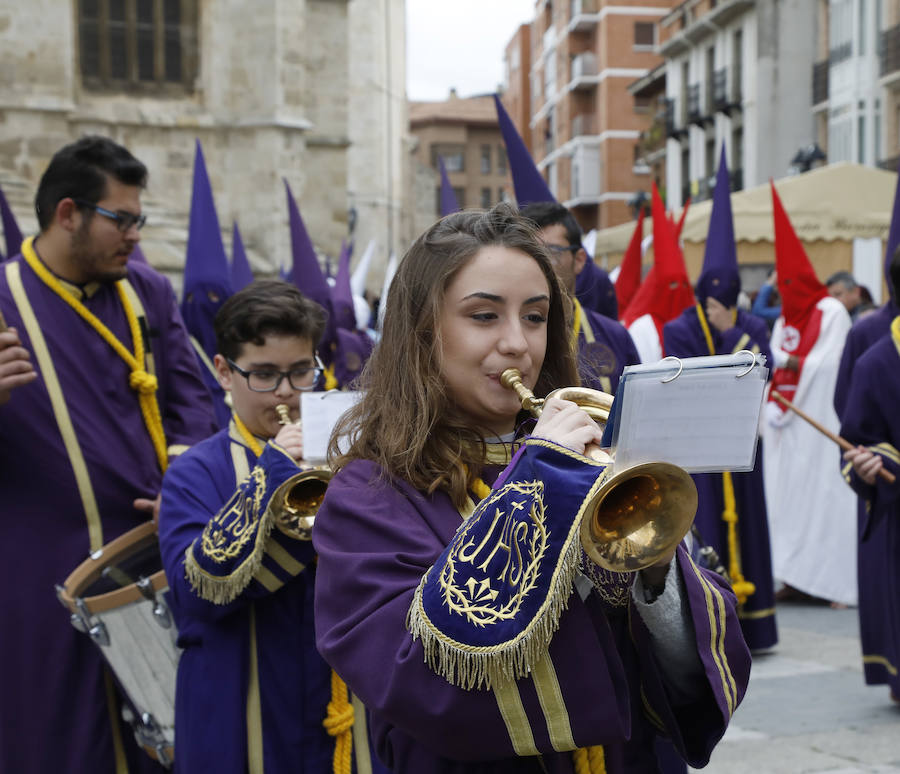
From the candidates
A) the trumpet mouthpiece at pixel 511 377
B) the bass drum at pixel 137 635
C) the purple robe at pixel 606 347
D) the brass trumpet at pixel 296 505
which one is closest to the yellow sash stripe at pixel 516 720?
the trumpet mouthpiece at pixel 511 377

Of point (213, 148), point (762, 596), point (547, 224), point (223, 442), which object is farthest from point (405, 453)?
point (213, 148)

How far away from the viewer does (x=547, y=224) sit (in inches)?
200

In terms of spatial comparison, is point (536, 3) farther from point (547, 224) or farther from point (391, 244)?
point (547, 224)

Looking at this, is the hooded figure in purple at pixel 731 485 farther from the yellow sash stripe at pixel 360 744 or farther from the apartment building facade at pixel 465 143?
the apartment building facade at pixel 465 143

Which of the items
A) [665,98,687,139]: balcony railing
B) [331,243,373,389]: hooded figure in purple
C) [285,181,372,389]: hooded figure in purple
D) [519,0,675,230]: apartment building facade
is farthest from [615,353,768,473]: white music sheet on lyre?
[519,0,675,230]: apartment building facade

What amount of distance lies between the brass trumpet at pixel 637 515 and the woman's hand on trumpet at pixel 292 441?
122 cm

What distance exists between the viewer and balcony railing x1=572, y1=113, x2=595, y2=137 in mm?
65875

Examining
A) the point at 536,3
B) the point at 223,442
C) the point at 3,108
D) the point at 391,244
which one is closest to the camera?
the point at 223,442

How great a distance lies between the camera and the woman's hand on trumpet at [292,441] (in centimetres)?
287

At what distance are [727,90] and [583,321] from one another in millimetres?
37618

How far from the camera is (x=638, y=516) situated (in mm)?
1749

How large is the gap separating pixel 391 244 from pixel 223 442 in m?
32.2

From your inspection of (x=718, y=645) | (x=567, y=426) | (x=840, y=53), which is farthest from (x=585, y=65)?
(x=567, y=426)

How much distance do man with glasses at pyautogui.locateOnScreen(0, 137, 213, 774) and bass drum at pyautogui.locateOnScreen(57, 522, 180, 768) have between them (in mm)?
363
